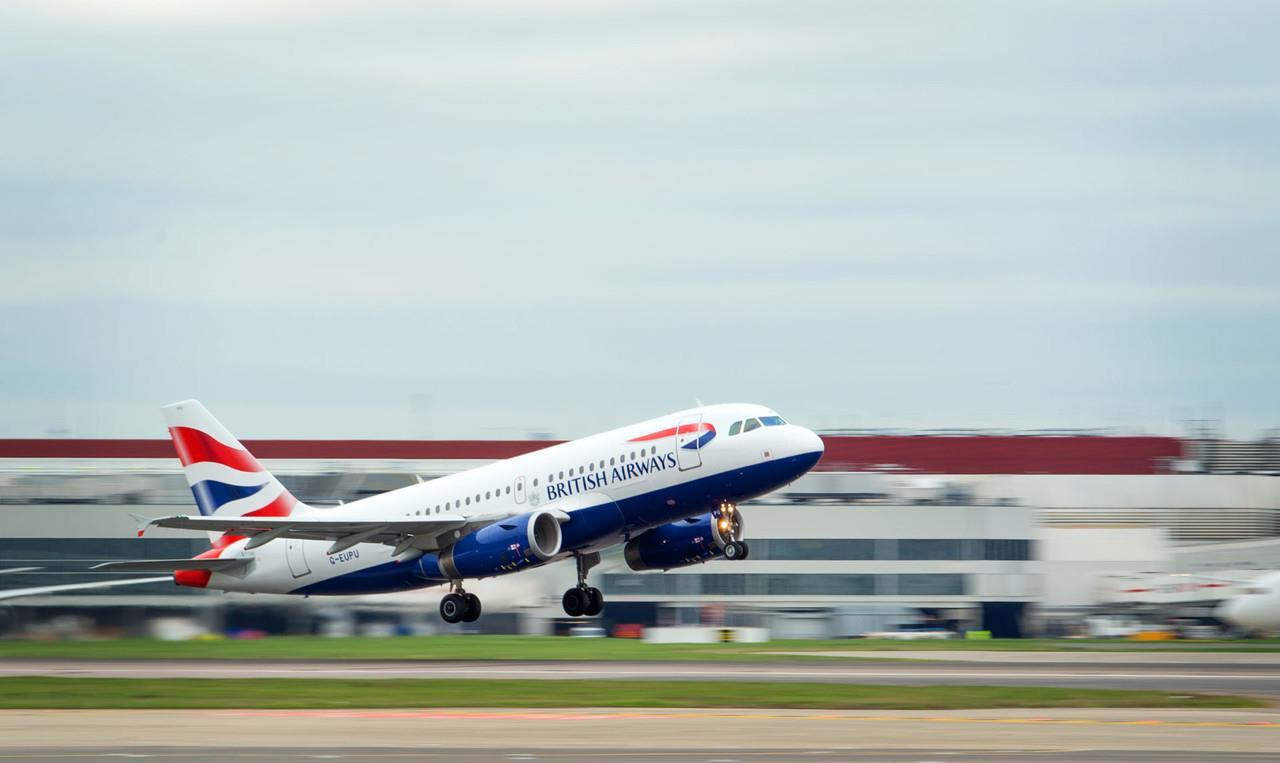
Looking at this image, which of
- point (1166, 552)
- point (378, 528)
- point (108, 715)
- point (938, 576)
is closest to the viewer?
point (108, 715)

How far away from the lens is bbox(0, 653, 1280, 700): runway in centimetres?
4262

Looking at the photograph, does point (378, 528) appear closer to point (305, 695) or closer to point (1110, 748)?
point (305, 695)

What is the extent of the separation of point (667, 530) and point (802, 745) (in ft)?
75.0

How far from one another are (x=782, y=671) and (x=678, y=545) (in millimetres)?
5249

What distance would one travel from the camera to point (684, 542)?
49.4 meters

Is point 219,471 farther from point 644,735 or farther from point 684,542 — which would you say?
point 644,735

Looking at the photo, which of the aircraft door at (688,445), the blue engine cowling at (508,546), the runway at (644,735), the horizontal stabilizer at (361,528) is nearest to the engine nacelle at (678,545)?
the aircraft door at (688,445)

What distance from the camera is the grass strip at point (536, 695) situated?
115 ft

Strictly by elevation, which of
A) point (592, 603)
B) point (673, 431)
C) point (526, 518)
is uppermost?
point (673, 431)

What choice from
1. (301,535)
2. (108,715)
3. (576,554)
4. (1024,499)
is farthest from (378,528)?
(1024,499)

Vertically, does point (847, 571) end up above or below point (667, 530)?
below

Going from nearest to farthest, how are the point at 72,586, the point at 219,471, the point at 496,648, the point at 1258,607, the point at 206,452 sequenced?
the point at 219,471 < the point at 206,452 < the point at 496,648 < the point at 72,586 < the point at 1258,607

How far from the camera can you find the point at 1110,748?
26.8m

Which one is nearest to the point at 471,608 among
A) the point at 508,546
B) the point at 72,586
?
the point at 508,546
